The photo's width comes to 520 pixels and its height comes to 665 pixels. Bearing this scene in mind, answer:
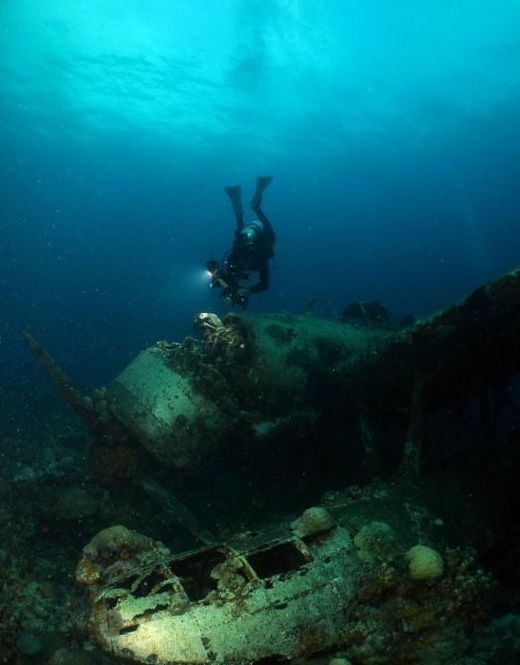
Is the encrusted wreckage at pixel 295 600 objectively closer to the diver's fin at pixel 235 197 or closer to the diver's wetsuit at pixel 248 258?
the diver's wetsuit at pixel 248 258

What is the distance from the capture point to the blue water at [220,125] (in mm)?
30344

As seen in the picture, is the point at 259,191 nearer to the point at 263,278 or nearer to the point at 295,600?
the point at 263,278

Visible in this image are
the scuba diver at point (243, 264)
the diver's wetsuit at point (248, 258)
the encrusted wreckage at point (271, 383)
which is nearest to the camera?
the encrusted wreckage at point (271, 383)

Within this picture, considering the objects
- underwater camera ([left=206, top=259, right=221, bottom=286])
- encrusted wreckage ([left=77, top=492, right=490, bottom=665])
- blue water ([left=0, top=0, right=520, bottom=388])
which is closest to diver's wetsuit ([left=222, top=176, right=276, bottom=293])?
underwater camera ([left=206, top=259, right=221, bottom=286])

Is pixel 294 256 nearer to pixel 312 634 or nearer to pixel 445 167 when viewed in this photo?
pixel 445 167

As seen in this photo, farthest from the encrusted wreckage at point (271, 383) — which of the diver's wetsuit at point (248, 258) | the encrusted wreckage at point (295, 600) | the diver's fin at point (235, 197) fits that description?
the diver's fin at point (235, 197)

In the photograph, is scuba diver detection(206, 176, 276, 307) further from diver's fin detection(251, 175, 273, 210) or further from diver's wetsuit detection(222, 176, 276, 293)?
diver's fin detection(251, 175, 273, 210)

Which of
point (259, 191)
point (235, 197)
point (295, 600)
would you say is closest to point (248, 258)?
point (235, 197)

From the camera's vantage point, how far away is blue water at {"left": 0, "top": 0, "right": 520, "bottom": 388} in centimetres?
3034

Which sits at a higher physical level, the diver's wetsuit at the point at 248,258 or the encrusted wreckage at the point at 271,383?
the diver's wetsuit at the point at 248,258

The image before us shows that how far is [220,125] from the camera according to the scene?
43125mm

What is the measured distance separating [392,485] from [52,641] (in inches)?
153

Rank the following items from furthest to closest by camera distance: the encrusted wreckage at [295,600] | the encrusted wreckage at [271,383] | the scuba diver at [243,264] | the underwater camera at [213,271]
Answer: the scuba diver at [243,264]
the underwater camera at [213,271]
the encrusted wreckage at [271,383]
the encrusted wreckage at [295,600]

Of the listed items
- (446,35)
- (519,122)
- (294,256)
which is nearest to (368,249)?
(294,256)
